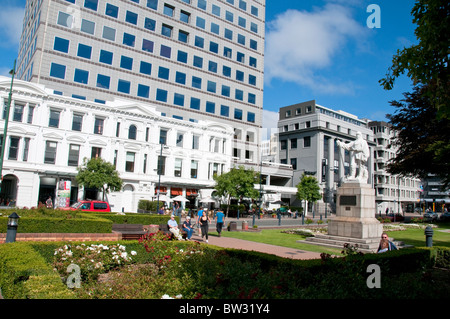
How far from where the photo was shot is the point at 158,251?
9875 millimetres

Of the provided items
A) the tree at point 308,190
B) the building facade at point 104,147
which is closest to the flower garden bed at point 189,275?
the building facade at point 104,147

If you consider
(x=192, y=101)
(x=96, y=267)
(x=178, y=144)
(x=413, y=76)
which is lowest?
(x=96, y=267)

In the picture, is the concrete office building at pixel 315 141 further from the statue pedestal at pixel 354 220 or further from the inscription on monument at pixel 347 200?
the statue pedestal at pixel 354 220

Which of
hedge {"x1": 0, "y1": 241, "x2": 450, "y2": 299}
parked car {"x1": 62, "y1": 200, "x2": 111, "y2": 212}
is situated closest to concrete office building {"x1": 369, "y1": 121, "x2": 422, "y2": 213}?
parked car {"x1": 62, "y1": 200, "x2": 111, "y2": 212}

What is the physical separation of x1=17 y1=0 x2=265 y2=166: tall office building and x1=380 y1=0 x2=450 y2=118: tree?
39352mm

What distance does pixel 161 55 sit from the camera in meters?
48.2

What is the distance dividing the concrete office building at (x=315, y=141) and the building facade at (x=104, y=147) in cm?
2349

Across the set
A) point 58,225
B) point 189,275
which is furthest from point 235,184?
point 189,275

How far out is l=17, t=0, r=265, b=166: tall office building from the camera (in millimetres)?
40438

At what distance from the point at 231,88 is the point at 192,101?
26.8 ft

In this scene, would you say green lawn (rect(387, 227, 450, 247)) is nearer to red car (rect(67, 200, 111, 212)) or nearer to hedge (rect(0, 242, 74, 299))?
hedge (rect(0, 242, 74, 299))

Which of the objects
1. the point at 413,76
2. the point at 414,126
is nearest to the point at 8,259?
the point at 413,76

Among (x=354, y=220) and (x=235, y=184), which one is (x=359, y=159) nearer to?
(x=354, y=220)
